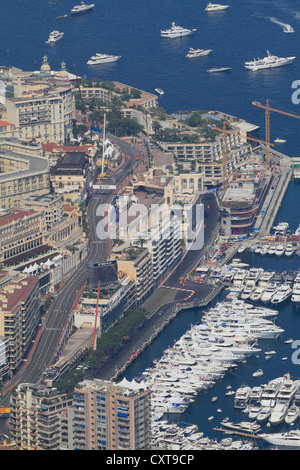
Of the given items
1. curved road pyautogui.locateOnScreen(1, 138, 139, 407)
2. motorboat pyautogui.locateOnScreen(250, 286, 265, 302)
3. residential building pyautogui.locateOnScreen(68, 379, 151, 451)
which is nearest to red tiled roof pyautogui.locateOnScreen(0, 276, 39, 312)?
curved road pyautogui.locateOnScreen(1, 138, 139, 407)

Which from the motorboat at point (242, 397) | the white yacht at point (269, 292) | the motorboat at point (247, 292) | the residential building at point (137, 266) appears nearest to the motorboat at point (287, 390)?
the motorboat at point (242, 397)

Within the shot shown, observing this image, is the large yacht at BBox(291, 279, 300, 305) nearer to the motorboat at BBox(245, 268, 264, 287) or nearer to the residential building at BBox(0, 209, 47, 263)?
the motorboat at BBox(245, 268, 264, 287)

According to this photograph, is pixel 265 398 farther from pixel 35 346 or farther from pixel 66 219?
pixel 66 219

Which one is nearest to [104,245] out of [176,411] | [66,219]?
[66,219]

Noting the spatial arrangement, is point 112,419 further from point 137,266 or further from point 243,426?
point 137,266

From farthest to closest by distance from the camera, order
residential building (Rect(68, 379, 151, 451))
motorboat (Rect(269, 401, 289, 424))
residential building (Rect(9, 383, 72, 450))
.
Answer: motorboat (Rect(269, 401, 289, 424)), residential building (Rect(9, 383, 72, 450)), residential building (Rect(68, 379, 151, 451))

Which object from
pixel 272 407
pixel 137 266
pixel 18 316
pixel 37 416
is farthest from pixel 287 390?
pixel 137 266
